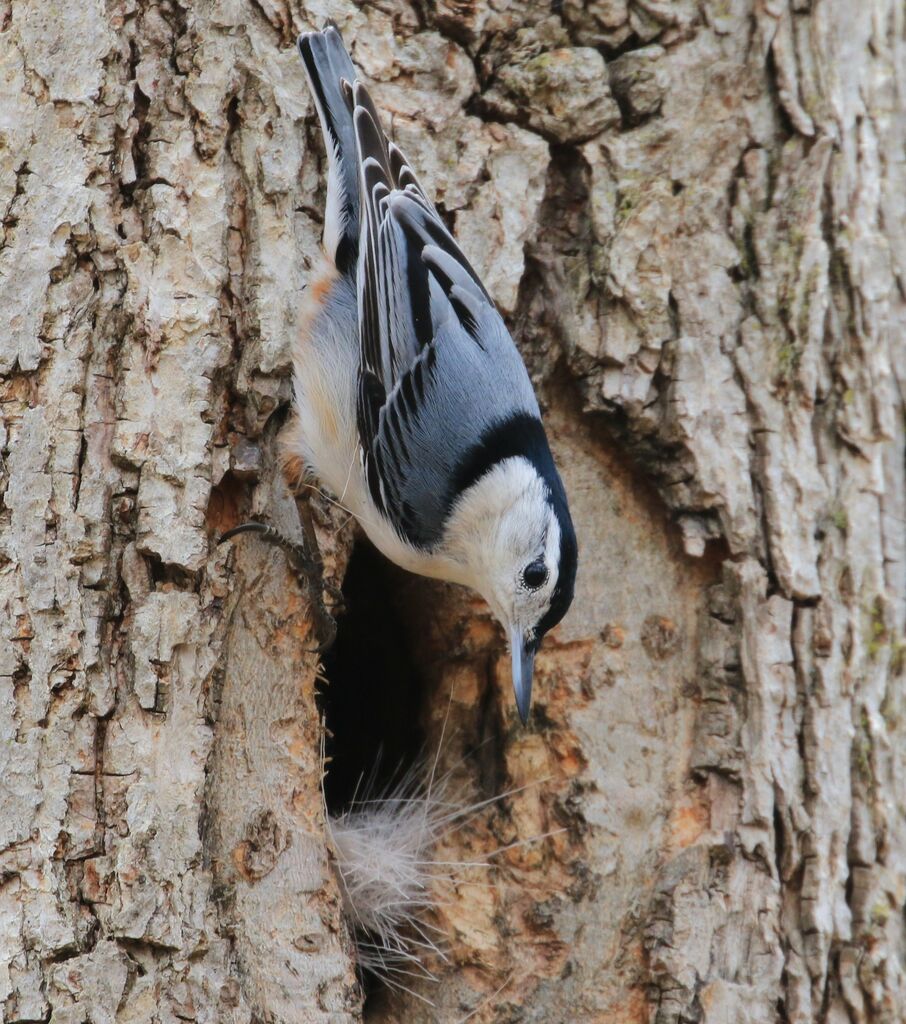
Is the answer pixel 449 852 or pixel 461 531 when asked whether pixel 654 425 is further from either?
pixel 449 852

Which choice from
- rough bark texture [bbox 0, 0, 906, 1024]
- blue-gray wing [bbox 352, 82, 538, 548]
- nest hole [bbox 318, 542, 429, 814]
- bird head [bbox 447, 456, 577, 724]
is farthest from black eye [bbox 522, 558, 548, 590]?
nest hole [bbox 318, 542, 429, 814]

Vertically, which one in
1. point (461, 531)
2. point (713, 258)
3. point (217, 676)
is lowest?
point (217, 676)

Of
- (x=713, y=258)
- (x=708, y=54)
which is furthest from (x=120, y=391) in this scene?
(x=708, y=54)

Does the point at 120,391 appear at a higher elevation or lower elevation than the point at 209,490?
higher

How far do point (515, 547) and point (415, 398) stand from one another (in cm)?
35

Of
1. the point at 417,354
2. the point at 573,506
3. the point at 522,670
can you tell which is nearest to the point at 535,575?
the point at 522,670

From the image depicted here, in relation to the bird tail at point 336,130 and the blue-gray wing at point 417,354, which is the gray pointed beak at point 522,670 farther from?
the bird tail at point 336,130

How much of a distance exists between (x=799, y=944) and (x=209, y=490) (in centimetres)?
141

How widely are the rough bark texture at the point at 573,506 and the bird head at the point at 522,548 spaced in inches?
10.1

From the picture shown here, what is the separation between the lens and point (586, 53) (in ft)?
8.11

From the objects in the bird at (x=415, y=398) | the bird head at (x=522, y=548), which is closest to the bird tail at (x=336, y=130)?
the bird at (x=415, y=398)

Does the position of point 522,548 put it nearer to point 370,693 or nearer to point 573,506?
point 573,506

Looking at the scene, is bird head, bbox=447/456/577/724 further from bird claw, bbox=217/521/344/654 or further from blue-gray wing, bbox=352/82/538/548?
bird claw, bbox=217/521/344/654

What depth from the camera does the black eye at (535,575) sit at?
217 cm
